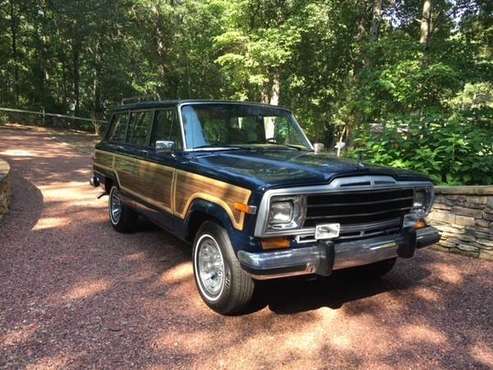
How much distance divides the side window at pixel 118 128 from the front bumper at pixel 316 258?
142 inches

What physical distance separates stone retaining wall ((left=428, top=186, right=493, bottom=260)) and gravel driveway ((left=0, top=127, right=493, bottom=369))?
193mm

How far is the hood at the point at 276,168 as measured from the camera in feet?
11.1

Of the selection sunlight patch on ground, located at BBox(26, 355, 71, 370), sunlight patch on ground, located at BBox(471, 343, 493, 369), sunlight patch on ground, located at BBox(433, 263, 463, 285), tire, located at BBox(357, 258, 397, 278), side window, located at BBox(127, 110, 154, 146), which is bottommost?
sunlight patch on ground, located at BBox(26, 355, 71, 370)

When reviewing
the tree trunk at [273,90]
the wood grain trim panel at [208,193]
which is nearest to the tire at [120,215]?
the wood grain trim panel at [208,193]

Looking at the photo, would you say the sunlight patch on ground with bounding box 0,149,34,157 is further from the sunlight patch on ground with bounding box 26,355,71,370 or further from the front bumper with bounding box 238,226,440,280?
the front bumper with bounding box 238,226,440,280

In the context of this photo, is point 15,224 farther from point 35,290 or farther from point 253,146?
point 253,146

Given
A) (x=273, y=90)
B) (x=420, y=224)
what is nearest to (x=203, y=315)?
(x=420, y=224)

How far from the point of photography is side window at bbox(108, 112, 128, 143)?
626 cm

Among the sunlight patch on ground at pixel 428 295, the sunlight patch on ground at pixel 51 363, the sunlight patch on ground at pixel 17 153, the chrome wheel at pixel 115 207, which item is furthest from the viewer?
the sunlight patch on ground at pixel 17 153

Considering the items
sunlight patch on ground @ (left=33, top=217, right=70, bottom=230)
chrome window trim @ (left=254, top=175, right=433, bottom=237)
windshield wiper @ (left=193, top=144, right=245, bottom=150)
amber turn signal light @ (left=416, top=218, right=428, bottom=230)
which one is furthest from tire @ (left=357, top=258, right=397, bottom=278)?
sunlight patch on ground @ (left=33, top=217, right=70, bottom=230)

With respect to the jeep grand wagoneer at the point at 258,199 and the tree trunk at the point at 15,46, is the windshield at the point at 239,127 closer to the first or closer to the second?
the jeep grand wagoneer at the point at 258,199

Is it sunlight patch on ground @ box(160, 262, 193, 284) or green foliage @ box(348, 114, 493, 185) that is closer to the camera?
sunlight patch on ground @ box(160, 262, 193, 284)

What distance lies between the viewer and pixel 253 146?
479 cm

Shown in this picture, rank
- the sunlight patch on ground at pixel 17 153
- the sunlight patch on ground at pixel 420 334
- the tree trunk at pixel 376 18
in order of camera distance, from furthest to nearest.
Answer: the tree trunk at pixel 376 18 → the sunlight patch on ground at pixel 17 153 → the sunlight patch on ground at pixel 420 334
